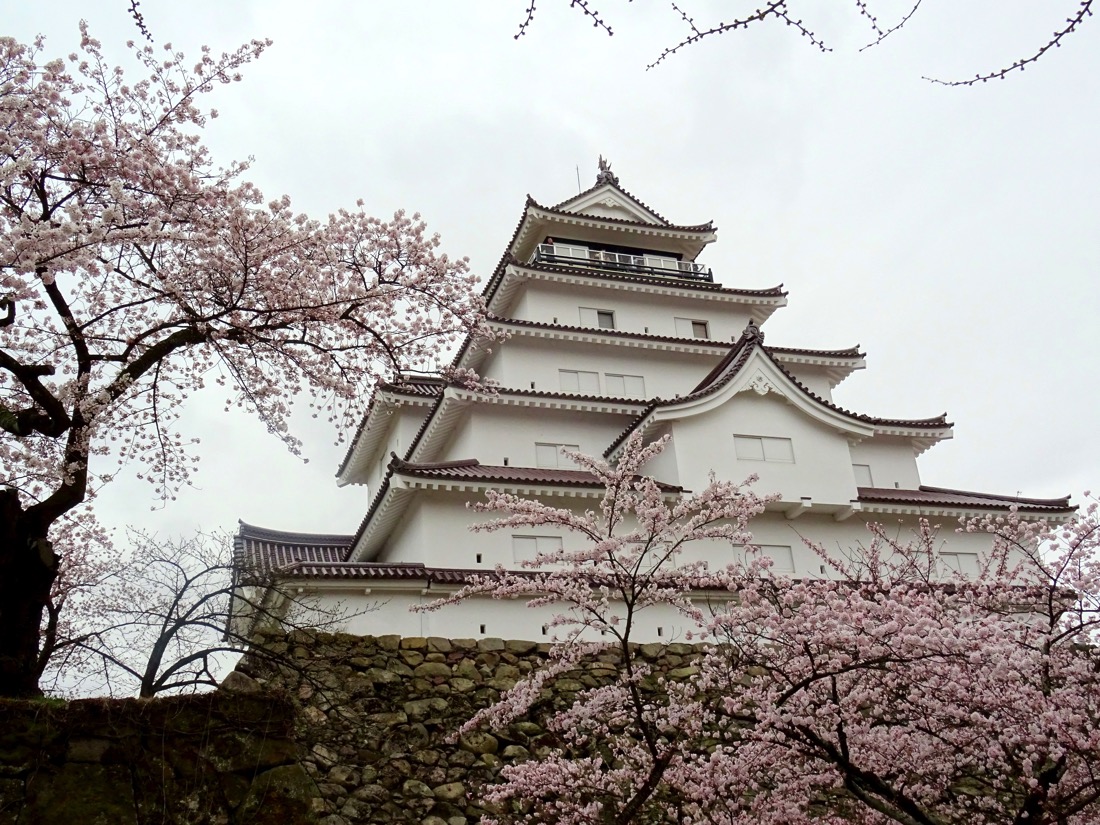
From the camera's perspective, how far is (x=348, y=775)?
9672 mm

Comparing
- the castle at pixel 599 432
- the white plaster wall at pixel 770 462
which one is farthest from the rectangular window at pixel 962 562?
the white plaster wall at pixel 770 462

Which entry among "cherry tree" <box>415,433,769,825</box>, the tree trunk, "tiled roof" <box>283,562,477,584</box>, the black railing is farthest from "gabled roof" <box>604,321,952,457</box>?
the tree trunk

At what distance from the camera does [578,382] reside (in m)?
18.9

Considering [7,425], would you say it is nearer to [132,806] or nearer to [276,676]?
[132,806]

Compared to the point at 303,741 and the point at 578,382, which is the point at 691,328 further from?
the point at 303,741

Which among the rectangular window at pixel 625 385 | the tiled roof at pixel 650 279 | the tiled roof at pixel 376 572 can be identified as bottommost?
the tiled roof at pixel 376 572

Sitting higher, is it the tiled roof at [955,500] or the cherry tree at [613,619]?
the tiled roof at [955,500]

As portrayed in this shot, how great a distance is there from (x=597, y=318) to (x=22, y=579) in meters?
15.3

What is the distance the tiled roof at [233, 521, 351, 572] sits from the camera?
62.1 feet

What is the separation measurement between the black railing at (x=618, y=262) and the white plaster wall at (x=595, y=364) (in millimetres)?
2380

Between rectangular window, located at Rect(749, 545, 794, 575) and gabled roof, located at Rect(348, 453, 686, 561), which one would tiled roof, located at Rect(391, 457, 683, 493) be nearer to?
gabled roof, located at Rect(348, 453, 686, 561)

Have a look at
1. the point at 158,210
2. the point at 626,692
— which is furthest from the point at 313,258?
the point at 626,692

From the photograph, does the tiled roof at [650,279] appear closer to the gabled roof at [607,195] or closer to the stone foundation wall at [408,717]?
the gabled roof at [607,195]

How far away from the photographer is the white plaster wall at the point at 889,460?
18.9 metres
